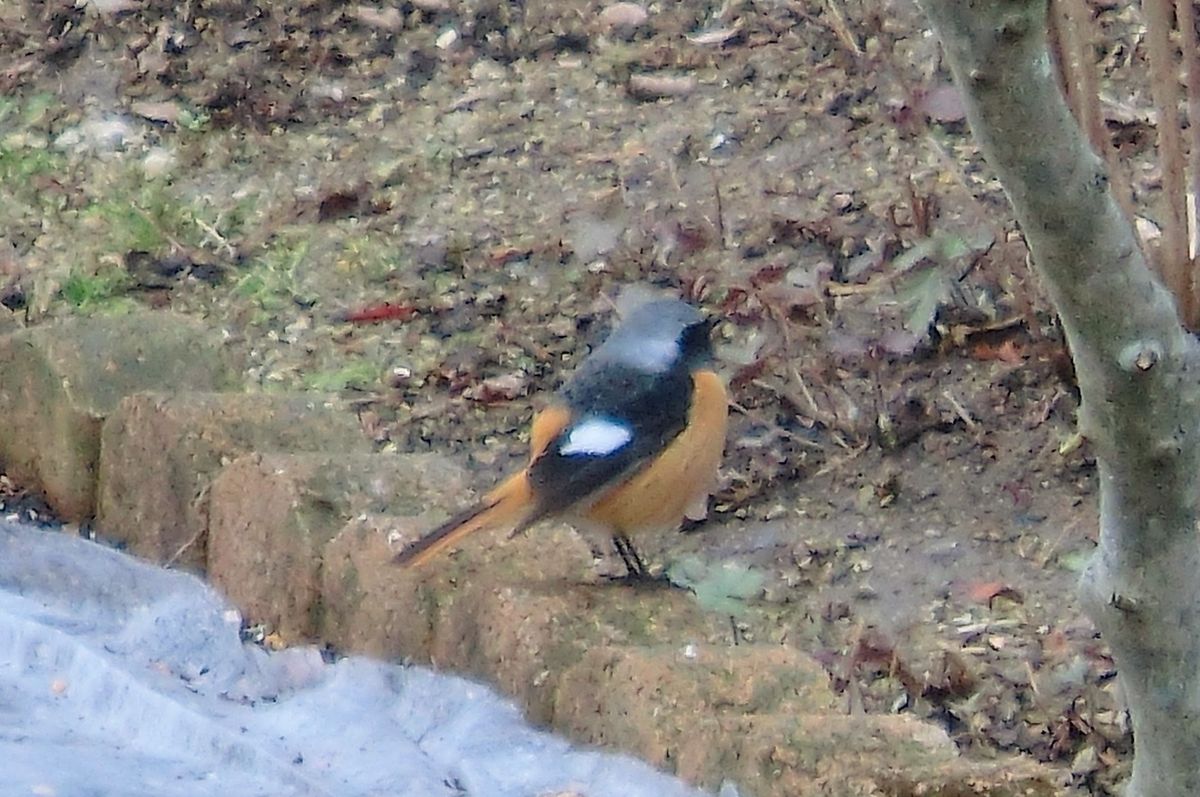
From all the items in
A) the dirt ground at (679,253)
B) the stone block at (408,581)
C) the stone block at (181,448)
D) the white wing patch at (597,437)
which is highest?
the stone block at (408,581)

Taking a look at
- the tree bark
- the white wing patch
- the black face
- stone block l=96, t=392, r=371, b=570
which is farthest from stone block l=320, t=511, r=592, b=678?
the tree bark

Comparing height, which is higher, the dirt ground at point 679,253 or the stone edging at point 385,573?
the stone edging at point 385,573

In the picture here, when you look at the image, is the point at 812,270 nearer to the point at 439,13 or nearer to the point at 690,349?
the point at 690,349

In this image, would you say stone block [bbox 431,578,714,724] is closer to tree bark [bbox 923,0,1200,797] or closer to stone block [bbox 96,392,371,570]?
stone block [bbox 96,392,371,570]

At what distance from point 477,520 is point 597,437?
609mm

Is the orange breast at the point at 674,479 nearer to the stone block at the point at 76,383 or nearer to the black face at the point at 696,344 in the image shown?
the black face at the point at 696,344

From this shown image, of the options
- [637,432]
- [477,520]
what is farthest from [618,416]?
[477,520]

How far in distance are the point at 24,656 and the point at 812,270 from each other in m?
2.74

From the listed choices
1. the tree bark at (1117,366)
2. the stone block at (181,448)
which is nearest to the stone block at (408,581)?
the stone block at (181,448)

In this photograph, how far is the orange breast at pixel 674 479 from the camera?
338cm

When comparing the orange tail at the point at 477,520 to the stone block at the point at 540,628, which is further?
the orange tail at the point at 477,520

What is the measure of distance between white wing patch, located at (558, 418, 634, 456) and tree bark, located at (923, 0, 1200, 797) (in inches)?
63.2

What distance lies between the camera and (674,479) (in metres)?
3.40

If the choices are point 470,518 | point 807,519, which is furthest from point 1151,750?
point 807,519
